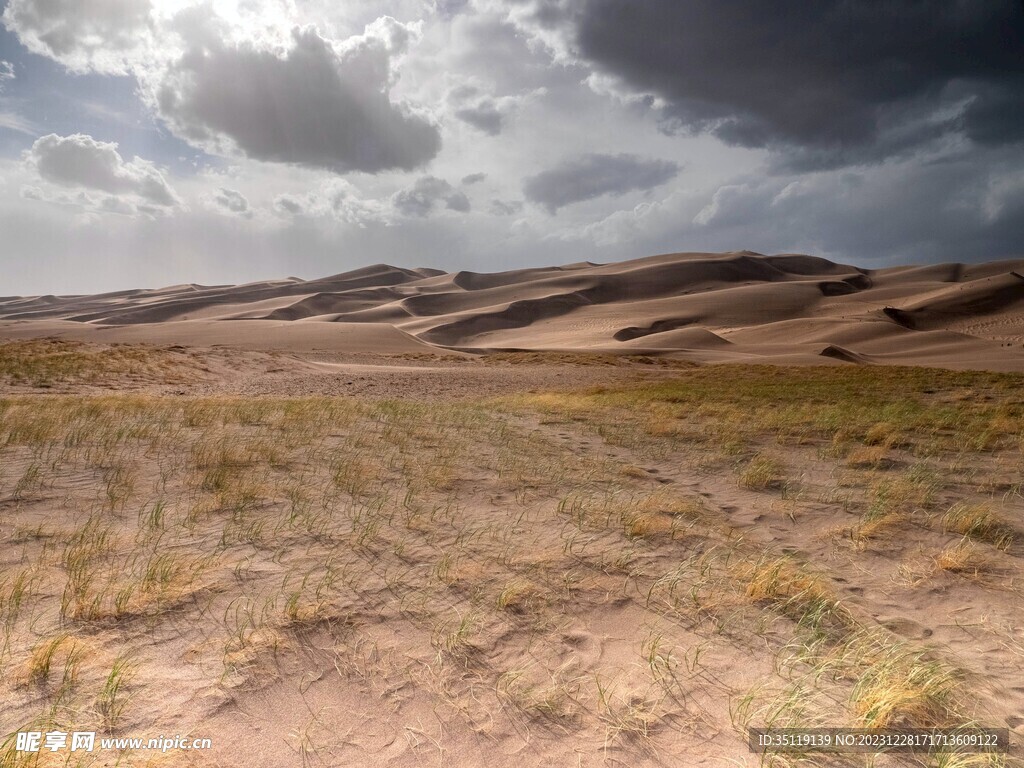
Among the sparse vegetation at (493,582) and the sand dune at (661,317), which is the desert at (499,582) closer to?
the sparse vegetation at (493,582)

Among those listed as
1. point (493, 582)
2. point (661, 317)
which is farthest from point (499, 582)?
point (661, 317)

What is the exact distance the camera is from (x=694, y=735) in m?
2.73

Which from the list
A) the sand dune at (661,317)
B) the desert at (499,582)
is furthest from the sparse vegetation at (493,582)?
the sand dune at (661,317)

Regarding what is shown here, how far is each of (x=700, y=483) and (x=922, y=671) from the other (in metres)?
4.32

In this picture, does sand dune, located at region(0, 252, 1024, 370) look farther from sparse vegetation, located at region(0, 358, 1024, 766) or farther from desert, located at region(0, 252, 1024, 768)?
sparse vegetation, located at region(0, 358, 1024, 766)

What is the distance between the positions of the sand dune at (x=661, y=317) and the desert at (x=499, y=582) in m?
33.2

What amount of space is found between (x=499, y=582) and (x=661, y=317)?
229 ft

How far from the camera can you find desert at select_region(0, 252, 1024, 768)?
2.77 meters

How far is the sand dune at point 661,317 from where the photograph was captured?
45591 mm

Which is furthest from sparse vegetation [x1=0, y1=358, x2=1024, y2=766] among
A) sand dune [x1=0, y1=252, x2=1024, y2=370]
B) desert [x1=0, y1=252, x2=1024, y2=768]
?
sand dune [x1=0, y1=252, x2=1024, y2=370]

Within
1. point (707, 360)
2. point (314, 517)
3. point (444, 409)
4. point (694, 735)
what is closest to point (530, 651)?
point (694, 735)

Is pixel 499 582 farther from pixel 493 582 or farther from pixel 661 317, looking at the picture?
pixel 661 317

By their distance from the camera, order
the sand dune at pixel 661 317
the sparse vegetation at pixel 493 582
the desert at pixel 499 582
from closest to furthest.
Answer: the desert at pixel 499 582 < the sparse vegetation at pixel 493 582 < the sand dune at pixel 661 317

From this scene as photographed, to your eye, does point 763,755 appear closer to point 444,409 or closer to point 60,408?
point 444,409
